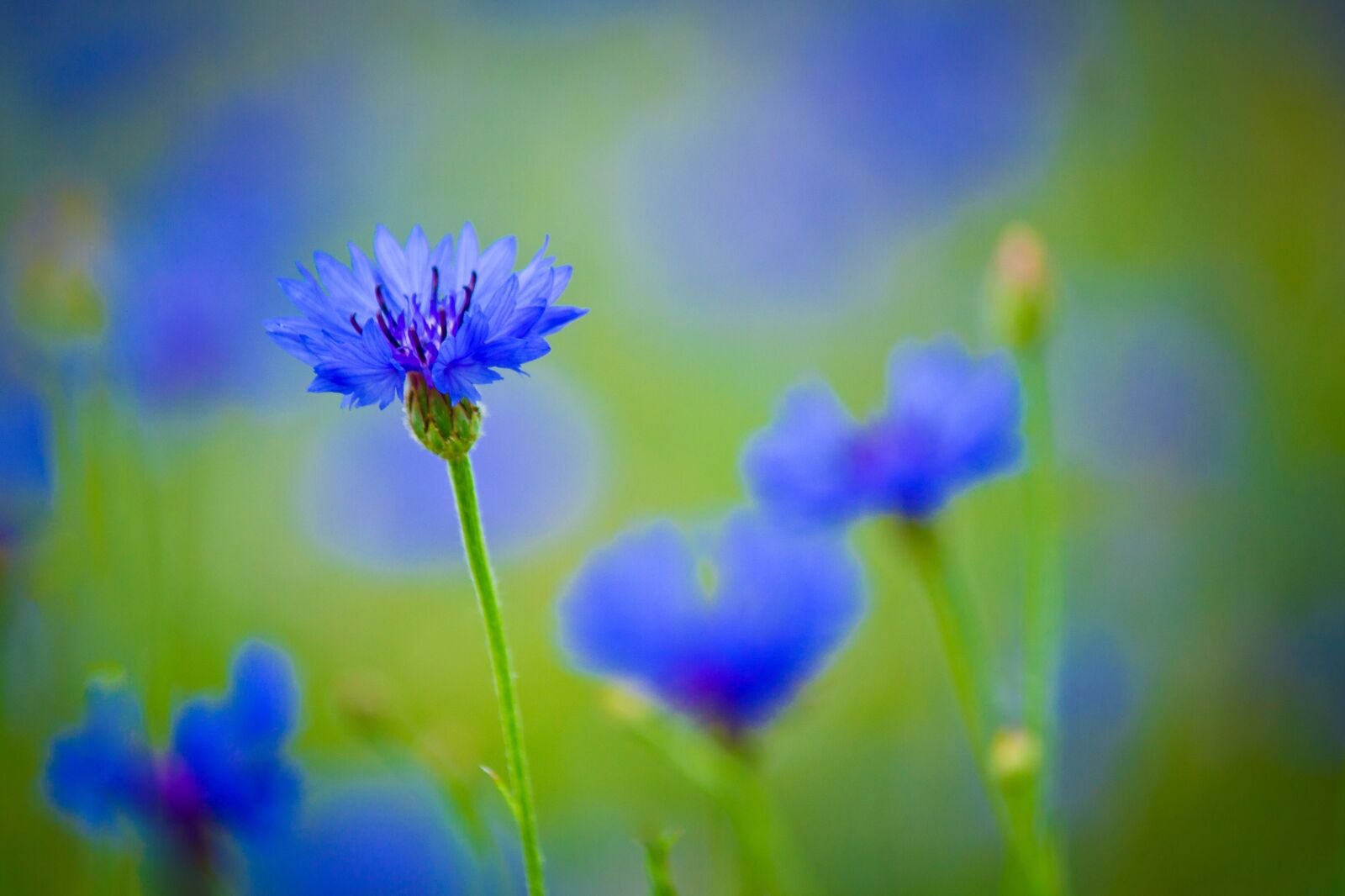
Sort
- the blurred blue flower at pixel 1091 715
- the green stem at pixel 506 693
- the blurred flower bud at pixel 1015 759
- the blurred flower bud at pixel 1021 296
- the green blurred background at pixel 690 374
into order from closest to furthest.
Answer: the green stem at pixel 506 693 → the blurred flower bud at pixel 1015 759 → the blurred flower bud at pixel 1021 296 → the green blurred background at pixel 690 374 → the blurred blue flower at pixel 1091 715

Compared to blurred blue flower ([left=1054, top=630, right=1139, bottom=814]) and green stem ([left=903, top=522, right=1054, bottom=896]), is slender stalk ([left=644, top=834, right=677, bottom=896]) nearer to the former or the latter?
green stem ([left=903, top=522, right=1054, bottom=896])

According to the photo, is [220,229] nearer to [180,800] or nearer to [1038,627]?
[180,800]

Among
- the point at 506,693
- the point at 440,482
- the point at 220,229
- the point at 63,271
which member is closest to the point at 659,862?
the point at 506,693

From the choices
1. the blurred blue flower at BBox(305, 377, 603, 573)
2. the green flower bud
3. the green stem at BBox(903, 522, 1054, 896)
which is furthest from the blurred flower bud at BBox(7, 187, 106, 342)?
the blurred blue flower at BBox(305, 377, 603, 573)

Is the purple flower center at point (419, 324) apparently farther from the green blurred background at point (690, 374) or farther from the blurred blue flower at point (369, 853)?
the blurred blue flower at point (369, 853)

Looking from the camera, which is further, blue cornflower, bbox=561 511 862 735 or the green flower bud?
blue cornflower, bbox=561 511 862 735

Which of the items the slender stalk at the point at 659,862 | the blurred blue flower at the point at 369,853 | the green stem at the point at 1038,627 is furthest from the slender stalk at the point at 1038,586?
the blurred blue flower at the point at 369,853

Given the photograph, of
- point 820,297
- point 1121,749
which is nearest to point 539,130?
point 820,297
